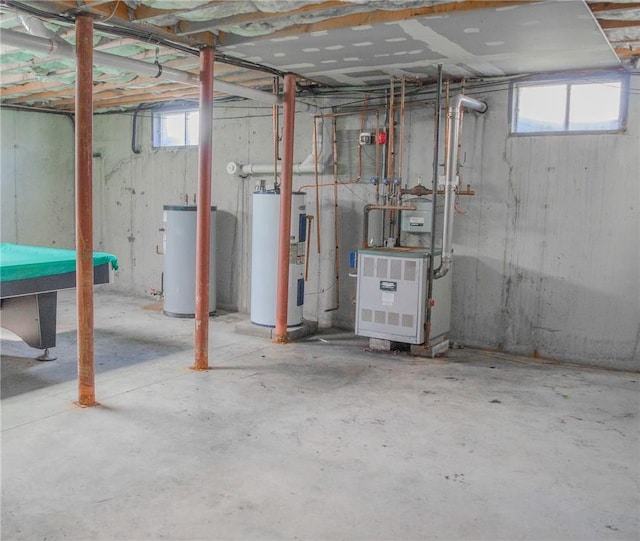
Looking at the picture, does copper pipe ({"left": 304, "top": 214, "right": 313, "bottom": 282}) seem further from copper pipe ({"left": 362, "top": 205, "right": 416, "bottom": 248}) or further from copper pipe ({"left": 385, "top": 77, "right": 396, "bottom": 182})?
copper pipe ({"left": 385, "top": 77, "right": 396, "bottom": 182})

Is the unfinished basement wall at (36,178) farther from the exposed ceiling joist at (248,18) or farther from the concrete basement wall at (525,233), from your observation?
the exposed ceiling joist at (248,18)

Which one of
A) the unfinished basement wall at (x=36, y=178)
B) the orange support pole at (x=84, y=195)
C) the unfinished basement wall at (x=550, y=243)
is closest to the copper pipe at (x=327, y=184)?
the unfinished basement wall at (x=550, y=243)

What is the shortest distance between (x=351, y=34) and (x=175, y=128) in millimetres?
4394

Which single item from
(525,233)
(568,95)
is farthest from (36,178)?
(568,95)

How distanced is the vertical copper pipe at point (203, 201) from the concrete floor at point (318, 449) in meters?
0.31

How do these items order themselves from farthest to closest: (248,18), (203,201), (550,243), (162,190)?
(162,190) → (550,243) → (203,201) → (248,18)

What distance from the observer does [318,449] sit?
3352 mm

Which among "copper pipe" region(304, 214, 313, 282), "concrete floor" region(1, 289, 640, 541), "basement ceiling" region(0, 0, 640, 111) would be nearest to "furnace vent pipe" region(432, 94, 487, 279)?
"basement ceiling" region(0, 0, 640, 111)

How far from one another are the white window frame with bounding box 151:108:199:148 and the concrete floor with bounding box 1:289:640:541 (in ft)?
11.3

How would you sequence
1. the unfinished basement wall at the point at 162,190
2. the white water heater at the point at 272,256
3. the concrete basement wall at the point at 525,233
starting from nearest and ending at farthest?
the concrete basement wall at the point at 525,233, the white water heater at the point at 272,256, the unfinished basement wall at the point at 162,190

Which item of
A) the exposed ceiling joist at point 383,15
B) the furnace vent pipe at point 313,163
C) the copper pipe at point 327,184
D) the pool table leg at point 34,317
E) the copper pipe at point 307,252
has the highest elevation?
the exposed ceiling joist at point 383,15

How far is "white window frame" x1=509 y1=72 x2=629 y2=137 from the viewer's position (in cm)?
497

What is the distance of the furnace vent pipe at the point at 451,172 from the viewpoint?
518 centimetres

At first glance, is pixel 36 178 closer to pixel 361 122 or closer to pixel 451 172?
pixel 361 122
